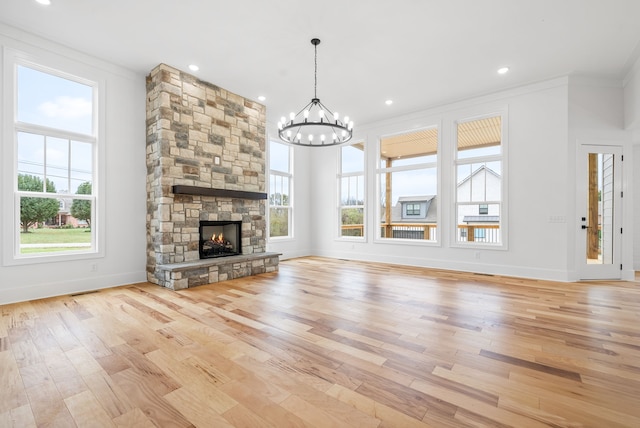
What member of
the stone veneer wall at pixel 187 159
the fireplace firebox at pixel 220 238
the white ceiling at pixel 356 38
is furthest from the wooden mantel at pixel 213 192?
the white ceiling at pixel 356 38

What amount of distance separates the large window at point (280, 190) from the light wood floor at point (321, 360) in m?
3.37

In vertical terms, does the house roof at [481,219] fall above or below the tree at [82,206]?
below

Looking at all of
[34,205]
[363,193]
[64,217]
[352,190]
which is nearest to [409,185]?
[363,193]

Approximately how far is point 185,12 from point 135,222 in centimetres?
313

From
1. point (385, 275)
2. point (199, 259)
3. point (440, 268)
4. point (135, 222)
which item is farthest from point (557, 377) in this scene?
point (135, 222)

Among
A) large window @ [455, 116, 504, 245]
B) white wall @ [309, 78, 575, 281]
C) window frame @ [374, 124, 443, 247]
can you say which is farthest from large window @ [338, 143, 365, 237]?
large window @ [455, 116, 504, 245]

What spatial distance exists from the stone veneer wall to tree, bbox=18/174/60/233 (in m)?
1.17

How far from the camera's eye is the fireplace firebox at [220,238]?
512 centimetres

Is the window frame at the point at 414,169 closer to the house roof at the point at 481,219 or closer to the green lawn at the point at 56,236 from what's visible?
the house roof at the point at 481,219

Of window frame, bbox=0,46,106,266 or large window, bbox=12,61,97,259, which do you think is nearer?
window frame, bbox=0,46,106,266

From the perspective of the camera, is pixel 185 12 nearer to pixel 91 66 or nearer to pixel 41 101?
pixel 91 66

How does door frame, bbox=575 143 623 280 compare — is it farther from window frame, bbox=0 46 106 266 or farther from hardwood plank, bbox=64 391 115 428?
window frame, bbox=0 46 106 266

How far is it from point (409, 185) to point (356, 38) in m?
3.72

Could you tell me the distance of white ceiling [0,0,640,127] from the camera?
327 centimetres
